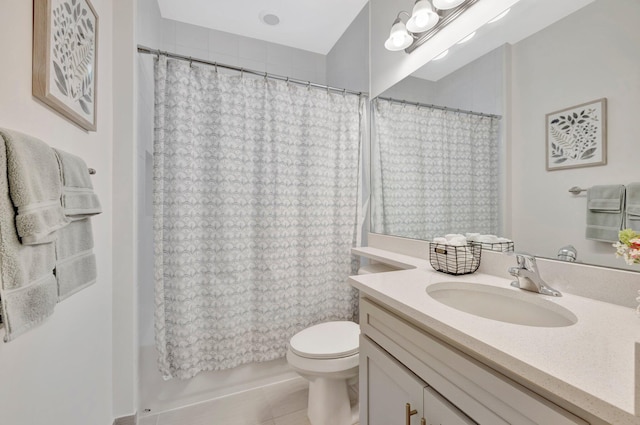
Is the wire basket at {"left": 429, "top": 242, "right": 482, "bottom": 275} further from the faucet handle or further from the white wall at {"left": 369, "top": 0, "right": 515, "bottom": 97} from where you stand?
the white wall at {"left": 369, "top": 0, "right": 515, "bottom": 97}

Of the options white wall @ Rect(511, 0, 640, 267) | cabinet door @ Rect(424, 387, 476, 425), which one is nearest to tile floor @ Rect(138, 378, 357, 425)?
cabinet door @ Rect(424, 387, 476, 425)

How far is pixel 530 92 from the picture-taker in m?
0.97

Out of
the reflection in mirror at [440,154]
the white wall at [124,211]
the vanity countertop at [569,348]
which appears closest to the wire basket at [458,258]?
the reflection in mirror at [440,154]

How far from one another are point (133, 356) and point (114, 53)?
159cm

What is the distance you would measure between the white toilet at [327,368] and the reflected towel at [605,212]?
108 centimetres

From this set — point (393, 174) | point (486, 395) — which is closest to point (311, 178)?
point (393, 174)

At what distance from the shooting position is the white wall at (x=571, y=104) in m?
0.74

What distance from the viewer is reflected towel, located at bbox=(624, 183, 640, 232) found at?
2.37 feet

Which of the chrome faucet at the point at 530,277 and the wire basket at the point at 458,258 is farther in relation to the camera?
the wire basket at the point at 458,258

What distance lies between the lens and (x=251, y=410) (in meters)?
1.57

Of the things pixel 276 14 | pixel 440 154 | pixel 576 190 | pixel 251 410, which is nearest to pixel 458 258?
pixel 576 190

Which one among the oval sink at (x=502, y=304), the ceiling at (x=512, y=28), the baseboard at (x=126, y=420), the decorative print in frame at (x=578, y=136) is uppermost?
the ceiling at (x=512, y=28)

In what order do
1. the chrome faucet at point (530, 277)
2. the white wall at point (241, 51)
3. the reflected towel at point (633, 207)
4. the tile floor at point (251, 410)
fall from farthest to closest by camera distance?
the white wall at point (241, 51)
the tile floor at point (251, 410)
the chrome faucet at point (530, 277)
the reflected towel at point (633, 207)

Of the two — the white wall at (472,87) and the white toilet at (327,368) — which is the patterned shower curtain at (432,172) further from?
the white toilet at (327,368)
